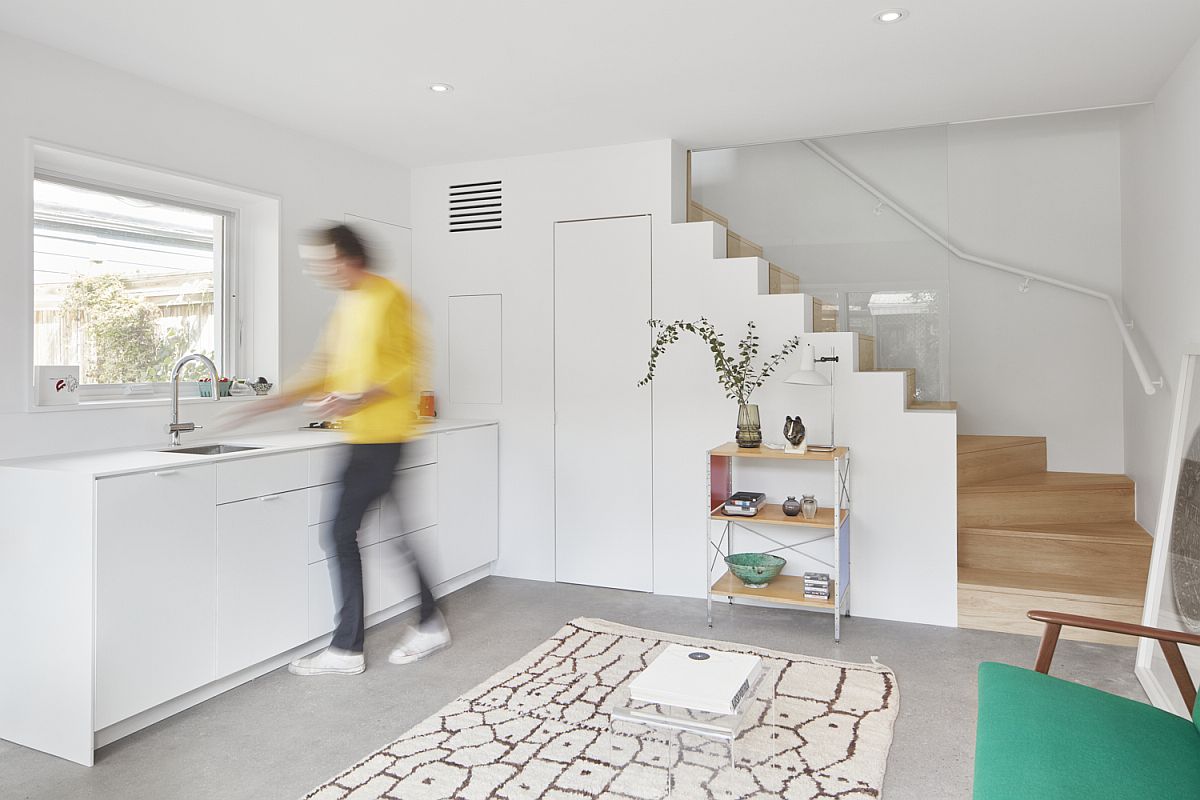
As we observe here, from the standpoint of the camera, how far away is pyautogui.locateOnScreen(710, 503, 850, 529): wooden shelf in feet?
11.8

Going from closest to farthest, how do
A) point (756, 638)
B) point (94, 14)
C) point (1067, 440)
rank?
point (94, 14) < point (756, 638) < point (1067, 440)

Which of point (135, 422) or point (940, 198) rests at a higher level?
point (940, 198)

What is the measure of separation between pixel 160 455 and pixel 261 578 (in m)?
0.59

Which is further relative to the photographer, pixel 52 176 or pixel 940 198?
pixel 940 198

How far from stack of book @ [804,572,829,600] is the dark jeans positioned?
6.34 feet

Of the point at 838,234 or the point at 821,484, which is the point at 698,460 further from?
the point at 838,234

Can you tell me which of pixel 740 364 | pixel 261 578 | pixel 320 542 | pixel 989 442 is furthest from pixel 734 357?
pixel 261 578

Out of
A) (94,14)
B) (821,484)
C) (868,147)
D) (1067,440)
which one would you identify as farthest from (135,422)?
(1067,440)

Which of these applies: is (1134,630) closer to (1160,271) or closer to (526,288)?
(1160,271)

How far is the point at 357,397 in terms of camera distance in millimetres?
3129

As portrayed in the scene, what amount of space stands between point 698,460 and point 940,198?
69.4 inches

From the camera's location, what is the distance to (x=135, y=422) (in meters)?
3.24

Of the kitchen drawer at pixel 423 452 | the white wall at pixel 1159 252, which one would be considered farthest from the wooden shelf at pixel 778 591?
the white wall at pixel 1159 252

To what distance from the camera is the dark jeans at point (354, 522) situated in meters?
3.15
